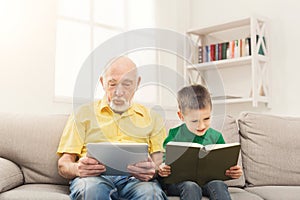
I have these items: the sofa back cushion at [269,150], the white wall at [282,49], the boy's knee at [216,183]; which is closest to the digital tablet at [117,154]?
the boy's knee at [216,183]

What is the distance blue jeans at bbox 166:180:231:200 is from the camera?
190cm

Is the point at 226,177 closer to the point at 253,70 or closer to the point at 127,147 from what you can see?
the point at 127,147

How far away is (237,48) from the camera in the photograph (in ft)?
12.6

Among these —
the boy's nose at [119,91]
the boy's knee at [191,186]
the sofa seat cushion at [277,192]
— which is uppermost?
the boy's nose at [119,91]

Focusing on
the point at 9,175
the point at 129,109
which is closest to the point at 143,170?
the point at 129,109

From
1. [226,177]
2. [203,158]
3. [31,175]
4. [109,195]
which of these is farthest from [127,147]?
[31,175]

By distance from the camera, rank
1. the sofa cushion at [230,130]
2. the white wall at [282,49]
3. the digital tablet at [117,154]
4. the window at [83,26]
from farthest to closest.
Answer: the white wall at [282,49]
the window at [83,26]
the sofa cushion at [230,130]
the digital tablet at [117,154]

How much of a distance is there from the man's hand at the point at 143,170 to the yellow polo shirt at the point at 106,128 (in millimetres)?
195

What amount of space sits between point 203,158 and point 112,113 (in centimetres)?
Result: 47

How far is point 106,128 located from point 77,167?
0.25 meters

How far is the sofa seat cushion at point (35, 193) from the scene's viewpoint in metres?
1.83

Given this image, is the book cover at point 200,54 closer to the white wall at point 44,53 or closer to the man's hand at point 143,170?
the white wall at point 44,53

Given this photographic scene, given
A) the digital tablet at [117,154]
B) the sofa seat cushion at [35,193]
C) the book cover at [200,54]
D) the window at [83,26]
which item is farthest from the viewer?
the book cover at [200,54]

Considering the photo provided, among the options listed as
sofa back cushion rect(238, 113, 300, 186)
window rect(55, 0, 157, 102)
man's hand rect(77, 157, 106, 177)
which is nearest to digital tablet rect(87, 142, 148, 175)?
man's hand rect(77, 157, 106, 177)
